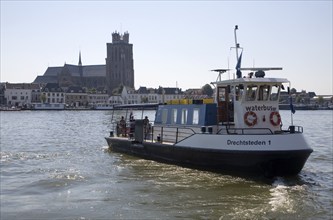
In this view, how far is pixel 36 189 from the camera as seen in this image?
16.5m

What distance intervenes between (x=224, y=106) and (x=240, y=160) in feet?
10.2

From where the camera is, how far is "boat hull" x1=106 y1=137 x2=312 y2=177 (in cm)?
1719

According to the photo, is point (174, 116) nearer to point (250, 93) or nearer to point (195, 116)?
point (195, 116)

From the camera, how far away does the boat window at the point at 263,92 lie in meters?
19.0

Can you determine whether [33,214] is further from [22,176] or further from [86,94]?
[86,94]

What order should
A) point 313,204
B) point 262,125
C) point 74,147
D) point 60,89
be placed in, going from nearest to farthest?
point 313,204
point 262,125
point 74,147
point 60,89

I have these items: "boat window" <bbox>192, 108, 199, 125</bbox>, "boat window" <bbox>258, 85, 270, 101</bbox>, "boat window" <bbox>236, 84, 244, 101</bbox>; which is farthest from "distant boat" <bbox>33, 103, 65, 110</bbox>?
"boat window" <bbox>258, 85, 270, 101</bbox>

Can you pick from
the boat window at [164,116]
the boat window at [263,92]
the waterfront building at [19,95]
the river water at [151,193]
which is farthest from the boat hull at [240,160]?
the waterfront building at [19,95]

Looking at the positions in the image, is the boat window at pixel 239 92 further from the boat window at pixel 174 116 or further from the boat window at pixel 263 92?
the boat window at pixel 174 116

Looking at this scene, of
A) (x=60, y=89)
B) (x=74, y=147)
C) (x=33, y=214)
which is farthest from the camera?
(x=60, y=89)

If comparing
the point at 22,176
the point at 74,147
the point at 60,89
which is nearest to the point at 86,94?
the point at 60,89

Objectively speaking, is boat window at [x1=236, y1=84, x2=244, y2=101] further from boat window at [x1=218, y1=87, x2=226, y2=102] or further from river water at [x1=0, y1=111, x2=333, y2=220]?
river water at [x1=0, y1=111, x2=333, y2=220]

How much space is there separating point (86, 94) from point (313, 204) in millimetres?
176959

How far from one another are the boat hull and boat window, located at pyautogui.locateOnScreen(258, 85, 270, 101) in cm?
287
